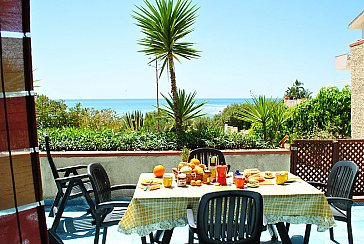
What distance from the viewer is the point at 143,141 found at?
6246 millimetres

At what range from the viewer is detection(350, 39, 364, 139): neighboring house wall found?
1163 cm

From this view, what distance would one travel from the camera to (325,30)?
45.0m

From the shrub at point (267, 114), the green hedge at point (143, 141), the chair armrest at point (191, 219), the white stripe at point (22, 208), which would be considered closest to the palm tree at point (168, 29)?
the green hedge at point (143, 141)

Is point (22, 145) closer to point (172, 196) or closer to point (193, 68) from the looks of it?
point (172, 196)

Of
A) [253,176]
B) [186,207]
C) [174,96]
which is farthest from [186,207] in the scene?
[174,96]

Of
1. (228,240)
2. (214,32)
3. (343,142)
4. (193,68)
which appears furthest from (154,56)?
(193,68)

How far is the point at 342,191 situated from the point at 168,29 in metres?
4.19

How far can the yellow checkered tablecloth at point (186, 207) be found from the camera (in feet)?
10.8

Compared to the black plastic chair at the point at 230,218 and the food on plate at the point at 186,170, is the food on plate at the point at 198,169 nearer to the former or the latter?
the food on plate at the point at 186,170

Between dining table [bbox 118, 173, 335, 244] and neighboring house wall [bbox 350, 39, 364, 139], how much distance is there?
880cm

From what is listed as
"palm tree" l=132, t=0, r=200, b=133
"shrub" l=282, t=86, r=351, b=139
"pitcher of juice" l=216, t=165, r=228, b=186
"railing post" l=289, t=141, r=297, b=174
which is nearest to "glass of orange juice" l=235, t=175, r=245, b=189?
"pitcher of juice" l=216, t=165, r=228, b=186

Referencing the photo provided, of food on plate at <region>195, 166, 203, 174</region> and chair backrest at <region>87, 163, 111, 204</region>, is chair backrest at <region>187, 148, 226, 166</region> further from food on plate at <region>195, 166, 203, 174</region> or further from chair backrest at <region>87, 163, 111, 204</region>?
chair backrest at <region>87, 163, 111, 204</region>

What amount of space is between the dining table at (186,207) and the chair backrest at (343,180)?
1.86 ft

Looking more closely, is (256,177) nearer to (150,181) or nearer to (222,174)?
(222,174)
